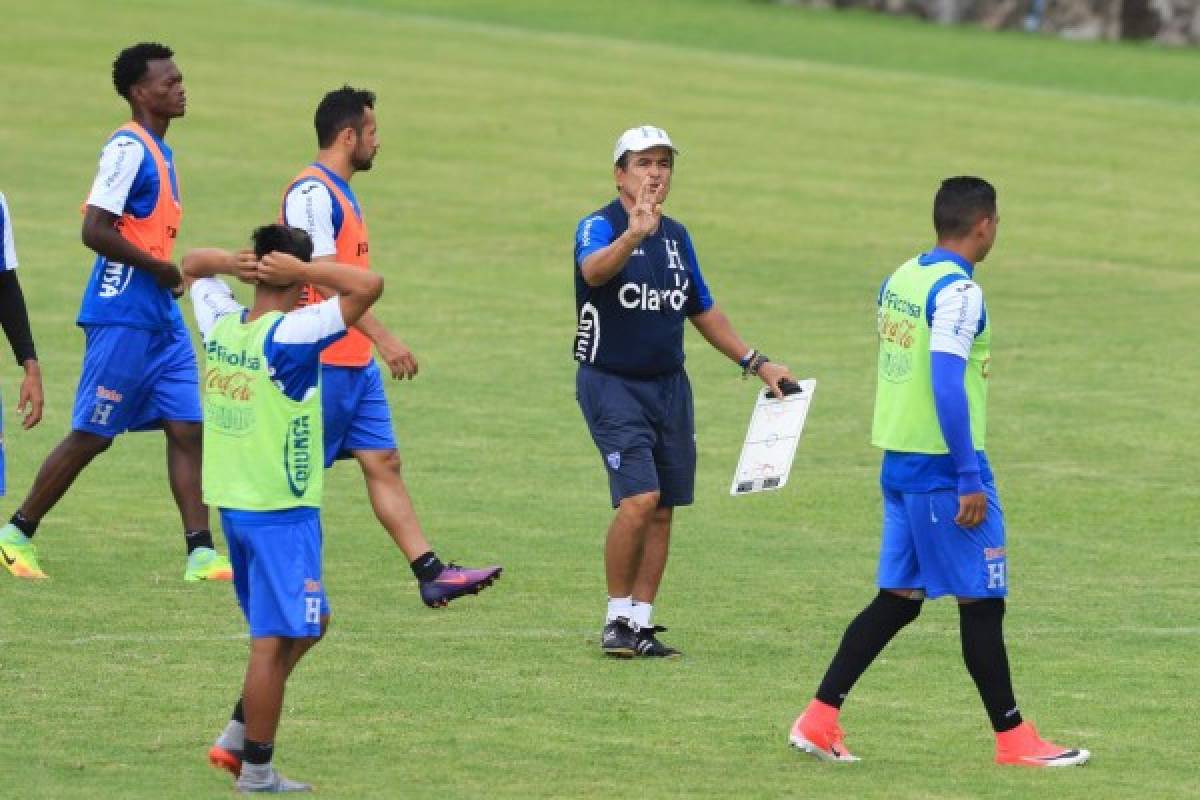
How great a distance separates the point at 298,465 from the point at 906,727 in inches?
103

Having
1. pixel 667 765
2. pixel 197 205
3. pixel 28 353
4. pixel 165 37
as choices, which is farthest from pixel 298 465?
pixel 165 37

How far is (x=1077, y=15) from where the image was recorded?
4134 cm

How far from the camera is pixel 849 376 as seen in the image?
1827cm

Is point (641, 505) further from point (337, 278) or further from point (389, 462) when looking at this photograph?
point (337, 278)

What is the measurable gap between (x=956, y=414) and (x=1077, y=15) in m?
33.7

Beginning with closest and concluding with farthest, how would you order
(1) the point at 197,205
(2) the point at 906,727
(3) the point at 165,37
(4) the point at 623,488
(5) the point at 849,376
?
(2) the point at 906,727 < (4) the point at 623,488 < (5) the point at 849,376 < (1) the point at 197,205 < (3) the point at 165,37

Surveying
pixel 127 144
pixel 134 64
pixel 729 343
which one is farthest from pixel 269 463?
pixel 134 64

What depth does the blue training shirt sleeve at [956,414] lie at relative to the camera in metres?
8.84

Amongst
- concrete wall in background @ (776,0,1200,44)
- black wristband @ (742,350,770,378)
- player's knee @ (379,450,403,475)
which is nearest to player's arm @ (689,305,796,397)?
black wristband @ (742,350,770,378)

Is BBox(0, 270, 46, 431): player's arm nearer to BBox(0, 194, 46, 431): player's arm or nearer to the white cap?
BBox(0, 194, 46, 431): player's arm

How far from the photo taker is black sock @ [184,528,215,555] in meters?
12.2

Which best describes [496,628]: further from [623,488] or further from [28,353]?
[28,353]

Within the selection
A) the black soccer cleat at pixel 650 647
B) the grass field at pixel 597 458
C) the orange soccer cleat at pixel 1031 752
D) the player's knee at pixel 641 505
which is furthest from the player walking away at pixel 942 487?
the player's knee at pixel 641 505

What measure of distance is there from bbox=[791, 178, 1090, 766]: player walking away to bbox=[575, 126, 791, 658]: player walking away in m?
1.62
